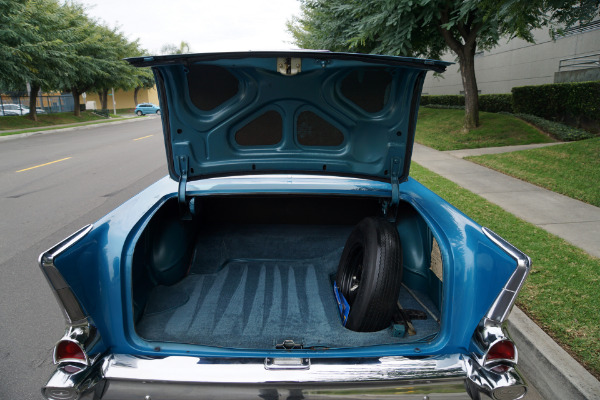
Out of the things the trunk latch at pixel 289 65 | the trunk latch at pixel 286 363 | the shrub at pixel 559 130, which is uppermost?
the trunk latch at pixel 289 65

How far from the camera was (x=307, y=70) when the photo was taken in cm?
234

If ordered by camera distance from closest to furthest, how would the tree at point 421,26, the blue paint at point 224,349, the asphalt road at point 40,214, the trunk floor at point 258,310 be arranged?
1. the blue paint at point 224,349
2. the trunk floor at point 258,310
3. the asphalt road at point 40,214
4. the tree at point 421,26

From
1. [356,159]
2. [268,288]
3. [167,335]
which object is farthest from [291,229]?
[167,335]

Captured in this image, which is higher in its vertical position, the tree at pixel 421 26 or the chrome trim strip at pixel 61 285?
the tree at pixel 421 26

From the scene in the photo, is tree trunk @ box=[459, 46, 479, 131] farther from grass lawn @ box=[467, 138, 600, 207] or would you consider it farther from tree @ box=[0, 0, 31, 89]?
tree @ box=[0, 0, 31, 89]

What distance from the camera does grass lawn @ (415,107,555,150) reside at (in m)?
11.9

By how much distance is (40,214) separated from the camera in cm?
644

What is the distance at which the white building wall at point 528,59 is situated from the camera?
1403cm

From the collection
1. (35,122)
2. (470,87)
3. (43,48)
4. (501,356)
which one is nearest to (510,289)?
(501,356)

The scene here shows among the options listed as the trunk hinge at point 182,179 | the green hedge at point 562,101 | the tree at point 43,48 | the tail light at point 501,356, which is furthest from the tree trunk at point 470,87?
the tree at point 43,48

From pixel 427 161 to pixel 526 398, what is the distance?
8.25 metres

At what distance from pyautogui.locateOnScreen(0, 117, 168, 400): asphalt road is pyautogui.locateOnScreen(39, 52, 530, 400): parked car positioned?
3.51 feet

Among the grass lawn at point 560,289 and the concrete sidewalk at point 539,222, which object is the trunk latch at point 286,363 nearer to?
the concrete sidewalk at point 539,222

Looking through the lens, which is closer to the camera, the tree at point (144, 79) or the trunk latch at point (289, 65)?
the trunk latch at point (289, 65)
